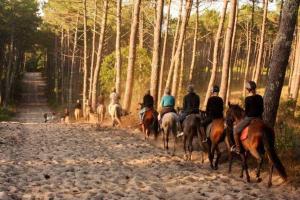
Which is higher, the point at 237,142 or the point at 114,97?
the point at 114,97

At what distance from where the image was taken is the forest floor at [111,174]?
1005 centimetres

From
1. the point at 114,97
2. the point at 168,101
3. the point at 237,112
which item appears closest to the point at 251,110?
the point at 237,112

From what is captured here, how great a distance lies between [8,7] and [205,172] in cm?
4840

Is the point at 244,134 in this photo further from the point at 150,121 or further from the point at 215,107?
the point at 150,121

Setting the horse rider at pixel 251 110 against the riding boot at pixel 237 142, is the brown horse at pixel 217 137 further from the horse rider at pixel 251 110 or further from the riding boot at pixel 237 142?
the horse rider at pixel 251 110

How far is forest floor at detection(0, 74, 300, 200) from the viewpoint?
33.0ft

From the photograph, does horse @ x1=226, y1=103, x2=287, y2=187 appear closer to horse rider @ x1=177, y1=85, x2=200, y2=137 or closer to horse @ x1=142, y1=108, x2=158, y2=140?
horse rider @ x1=177, y1=85, x2=200, y2=137

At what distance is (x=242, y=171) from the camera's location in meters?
12.2

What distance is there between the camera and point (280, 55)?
13.4 meters

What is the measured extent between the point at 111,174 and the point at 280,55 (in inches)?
243

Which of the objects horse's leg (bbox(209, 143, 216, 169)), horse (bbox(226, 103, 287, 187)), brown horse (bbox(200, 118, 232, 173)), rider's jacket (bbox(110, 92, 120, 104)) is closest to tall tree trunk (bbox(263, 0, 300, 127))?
brown horse (bbox(200, 118, 232, 173))

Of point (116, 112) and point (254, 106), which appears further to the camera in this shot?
point (116, 112)

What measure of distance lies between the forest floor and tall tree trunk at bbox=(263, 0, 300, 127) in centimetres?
220

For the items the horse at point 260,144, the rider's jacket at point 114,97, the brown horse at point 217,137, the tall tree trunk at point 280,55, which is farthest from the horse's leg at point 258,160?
the rider's jacket at point 114,97
